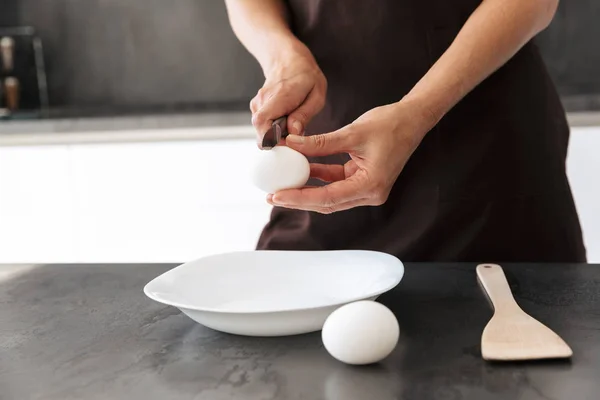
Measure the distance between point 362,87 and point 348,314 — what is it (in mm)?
568

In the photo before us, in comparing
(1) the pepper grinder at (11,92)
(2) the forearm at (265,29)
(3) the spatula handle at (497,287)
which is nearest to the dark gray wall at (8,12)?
(1) the pepper grinder at (11,92)

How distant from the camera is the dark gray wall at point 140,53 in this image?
2.28 metres

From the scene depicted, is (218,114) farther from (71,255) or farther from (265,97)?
(265,97)

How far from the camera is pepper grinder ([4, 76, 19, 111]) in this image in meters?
2.25

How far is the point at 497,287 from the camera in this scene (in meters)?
0.68

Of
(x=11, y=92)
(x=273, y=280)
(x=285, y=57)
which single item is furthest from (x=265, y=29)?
(x=11, y=92)

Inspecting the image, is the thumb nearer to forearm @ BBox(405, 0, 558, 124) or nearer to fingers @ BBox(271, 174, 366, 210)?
fingers @ BBox(271, 174, 366, 210)

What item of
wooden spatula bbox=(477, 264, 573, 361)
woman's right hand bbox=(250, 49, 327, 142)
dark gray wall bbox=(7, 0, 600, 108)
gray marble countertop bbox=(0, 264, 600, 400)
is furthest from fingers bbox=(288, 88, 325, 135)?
dark gray wall bbox=(7, 0, 600, 108)

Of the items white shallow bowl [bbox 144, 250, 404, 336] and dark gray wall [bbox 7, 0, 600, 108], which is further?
dark gray wall [bbox 7, 0, 600, 108]

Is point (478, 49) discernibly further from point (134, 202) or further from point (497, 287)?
point (134, 202)

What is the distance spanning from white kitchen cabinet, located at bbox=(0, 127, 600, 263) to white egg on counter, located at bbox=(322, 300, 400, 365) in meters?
1.19

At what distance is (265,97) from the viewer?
927 millimetres

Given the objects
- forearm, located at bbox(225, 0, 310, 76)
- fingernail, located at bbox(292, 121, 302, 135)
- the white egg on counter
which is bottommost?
the white egg on counter

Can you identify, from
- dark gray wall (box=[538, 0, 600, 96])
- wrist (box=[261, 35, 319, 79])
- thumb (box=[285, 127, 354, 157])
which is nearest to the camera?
thumb (box=[285, 127, 354, 157])
